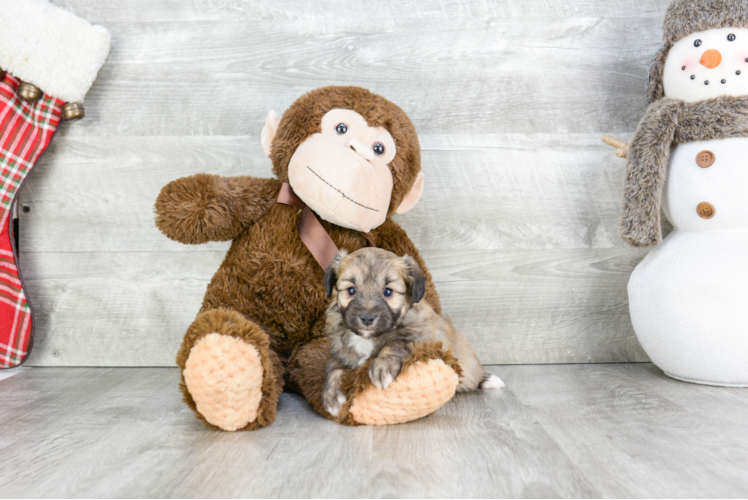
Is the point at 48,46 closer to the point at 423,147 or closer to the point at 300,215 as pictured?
the point at 300,215

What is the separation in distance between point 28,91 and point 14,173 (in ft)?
0.86

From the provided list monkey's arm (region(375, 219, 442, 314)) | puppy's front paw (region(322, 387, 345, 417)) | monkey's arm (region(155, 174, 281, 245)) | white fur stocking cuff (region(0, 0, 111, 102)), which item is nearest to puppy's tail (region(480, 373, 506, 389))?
monkey's arm (region(375, 219, 442, 314))

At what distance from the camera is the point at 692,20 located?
1.61 m

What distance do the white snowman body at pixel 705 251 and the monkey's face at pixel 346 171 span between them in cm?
86

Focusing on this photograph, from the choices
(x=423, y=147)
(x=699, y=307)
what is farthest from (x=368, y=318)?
(x=699, y=307)

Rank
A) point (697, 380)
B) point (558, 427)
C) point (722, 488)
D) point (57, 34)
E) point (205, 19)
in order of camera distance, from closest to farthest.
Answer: point (722, 488), point (558, 427), point (697, 380), point (57, 34), point (205, 19)

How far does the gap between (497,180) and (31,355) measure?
1.73 m

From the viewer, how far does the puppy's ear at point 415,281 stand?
133 cm

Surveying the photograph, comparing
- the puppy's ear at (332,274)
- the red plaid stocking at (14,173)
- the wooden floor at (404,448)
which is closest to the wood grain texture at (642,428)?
the wooden floor at (404,448)

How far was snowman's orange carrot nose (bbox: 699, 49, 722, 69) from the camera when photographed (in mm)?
1573

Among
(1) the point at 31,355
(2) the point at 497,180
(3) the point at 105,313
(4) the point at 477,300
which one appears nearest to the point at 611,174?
(2) the point at 497,180

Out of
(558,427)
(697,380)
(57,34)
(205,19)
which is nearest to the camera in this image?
(558,427)

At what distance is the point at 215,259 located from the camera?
1913 millimetres

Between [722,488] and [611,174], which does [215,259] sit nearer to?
[611,174]
